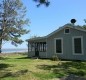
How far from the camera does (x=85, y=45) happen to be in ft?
89.0

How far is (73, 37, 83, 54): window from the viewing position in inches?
1083

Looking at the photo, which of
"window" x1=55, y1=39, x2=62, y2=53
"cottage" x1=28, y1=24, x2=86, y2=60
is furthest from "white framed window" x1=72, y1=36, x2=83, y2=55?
"window" x1=55, y1=39, x2=62, y2=53

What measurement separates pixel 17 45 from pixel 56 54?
1471 centimetres

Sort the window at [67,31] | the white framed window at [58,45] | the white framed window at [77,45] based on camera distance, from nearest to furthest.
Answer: the white framed window at [77,45]
the window at [67,31]
the white framed window at [58,45]

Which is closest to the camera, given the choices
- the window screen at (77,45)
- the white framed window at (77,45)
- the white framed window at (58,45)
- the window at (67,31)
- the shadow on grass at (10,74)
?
the shadow on grass at (10,74)

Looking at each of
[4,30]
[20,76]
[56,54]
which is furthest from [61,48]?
[20,76]

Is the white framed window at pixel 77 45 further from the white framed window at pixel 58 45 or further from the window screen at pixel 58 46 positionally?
the window screen at pixel 58 46

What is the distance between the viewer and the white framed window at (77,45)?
27.4m

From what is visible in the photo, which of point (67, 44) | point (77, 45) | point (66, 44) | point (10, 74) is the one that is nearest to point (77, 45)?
point (77, 45)

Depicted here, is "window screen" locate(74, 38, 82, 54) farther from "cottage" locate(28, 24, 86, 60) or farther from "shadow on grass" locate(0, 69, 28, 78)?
"shadow on grass" locate(0, 69, 28, 78)

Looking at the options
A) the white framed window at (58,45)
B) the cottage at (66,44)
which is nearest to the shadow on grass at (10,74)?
the cottage at (66,44)

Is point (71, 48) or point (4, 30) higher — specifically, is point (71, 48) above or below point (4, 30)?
below

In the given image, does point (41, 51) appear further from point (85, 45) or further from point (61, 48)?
point (85, 45)

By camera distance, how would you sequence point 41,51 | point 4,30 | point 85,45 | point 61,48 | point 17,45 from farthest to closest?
1. point 17,45
2. point 4,30
3. point 41,51
4. point 61,48
5. point 85,45
